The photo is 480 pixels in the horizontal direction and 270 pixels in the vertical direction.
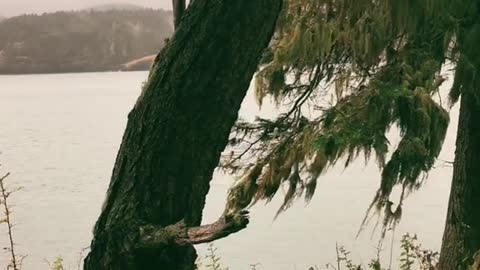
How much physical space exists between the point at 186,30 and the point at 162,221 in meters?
0.49

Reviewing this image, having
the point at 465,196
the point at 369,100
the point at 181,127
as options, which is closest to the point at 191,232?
the point at 181,127

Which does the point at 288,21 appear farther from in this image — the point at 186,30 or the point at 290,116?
the point at 186,30

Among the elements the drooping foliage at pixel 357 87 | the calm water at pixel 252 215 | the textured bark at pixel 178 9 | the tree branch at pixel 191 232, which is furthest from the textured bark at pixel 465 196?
the tree branch at pixel 191 232

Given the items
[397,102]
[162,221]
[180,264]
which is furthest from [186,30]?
[397,102]

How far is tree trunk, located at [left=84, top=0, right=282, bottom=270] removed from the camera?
1818 mm

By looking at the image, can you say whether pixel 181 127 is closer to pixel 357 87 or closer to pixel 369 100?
pixel 369 100

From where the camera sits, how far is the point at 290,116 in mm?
5227

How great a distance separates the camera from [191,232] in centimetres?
164

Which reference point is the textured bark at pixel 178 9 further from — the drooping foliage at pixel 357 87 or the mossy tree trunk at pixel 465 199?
the mossy tree trunk at pixel 465 199

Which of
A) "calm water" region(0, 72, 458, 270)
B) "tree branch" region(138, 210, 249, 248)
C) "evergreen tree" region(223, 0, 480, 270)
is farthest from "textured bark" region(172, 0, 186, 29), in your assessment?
"calm water" region(0, 72, 458, 270)

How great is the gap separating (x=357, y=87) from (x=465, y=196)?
1156mm

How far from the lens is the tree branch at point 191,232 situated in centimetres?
144

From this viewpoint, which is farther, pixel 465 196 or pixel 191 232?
pixel 465 196

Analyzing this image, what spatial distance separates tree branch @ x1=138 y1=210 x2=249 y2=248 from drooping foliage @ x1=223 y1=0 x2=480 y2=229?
94.1 inches
